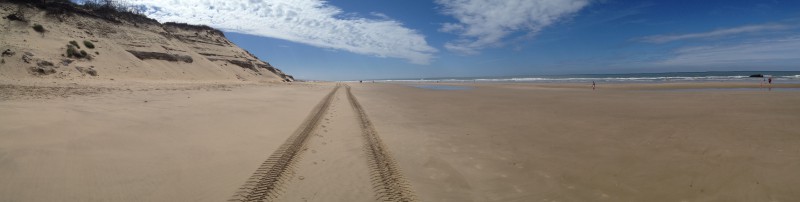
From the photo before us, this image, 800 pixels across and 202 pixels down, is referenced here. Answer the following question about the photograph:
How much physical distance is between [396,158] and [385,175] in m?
0.89

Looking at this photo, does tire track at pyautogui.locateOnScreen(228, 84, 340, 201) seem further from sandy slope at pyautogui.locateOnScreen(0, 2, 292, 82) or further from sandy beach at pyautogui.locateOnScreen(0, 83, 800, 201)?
sandy slope at pyautogui.locateOnScreen(0, 2, 292, 82)

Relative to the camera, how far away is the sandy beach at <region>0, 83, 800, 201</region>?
367 centimetres

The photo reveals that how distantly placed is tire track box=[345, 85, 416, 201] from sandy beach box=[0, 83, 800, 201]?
82 millimetres

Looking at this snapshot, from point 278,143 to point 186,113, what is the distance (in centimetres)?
352

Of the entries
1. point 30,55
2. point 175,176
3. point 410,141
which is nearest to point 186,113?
point 175,176

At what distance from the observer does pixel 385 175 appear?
447 cm

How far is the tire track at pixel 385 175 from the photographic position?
381cm

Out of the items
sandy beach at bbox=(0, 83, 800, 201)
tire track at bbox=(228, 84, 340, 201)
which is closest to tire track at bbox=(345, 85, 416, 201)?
sandy beach at bbox=(0, 83, 800, 201)

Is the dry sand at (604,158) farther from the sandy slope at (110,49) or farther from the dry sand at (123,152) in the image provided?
the sandy slope at (110,49)

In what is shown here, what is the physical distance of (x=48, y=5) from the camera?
27.0m

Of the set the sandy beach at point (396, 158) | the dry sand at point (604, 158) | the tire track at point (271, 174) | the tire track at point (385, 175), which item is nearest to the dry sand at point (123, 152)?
the sandy beach at point (396, 158)

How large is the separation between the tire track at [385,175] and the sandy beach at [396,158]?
82mm

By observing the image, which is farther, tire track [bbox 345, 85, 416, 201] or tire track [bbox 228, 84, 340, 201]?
tire track [bbox 345, 85, 416, 201]

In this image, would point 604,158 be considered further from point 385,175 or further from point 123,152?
point 123,152
